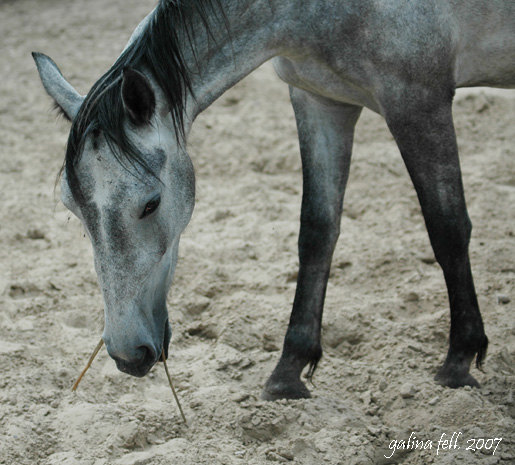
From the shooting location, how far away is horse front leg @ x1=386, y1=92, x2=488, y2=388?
251 cm

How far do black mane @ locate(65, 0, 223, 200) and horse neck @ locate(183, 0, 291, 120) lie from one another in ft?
0.12

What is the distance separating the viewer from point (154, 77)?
89.4 inches

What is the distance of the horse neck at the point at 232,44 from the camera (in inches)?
94.0

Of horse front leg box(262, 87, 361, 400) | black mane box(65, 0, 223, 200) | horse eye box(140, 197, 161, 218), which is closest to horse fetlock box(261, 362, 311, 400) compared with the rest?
horse front leg box(262, 87, 361, 400)

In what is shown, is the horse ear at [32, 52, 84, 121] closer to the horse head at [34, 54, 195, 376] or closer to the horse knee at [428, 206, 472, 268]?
the horse head at [34, 54, 195, 376]

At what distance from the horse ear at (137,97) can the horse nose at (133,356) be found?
2.29 ft

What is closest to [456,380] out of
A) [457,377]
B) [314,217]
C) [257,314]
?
[457,377]

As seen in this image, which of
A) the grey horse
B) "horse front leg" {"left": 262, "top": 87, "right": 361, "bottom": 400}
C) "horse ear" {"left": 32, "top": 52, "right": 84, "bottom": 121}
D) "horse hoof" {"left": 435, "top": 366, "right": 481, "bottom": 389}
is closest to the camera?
the grey horse

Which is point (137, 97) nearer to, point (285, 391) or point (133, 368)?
point (133, 368)

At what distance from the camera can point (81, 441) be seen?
8.14ft

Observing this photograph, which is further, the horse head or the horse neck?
the horse neck

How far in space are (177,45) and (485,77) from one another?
4.09ft

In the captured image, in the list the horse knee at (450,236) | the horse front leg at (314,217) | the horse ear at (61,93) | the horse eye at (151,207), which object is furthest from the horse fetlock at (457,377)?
the horse ear at (61,93)

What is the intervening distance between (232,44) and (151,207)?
66cm
